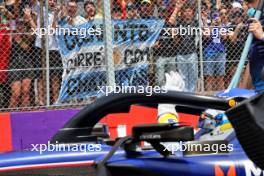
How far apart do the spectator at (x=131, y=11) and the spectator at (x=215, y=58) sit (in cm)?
112

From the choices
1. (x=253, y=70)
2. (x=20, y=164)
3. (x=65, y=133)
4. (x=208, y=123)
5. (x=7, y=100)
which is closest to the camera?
(x=20, y=164)

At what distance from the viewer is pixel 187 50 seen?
8.47 metres

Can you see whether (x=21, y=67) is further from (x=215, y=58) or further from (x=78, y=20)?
(x=215, y=58)

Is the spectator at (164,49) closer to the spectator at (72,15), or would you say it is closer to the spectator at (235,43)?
the spectator at (235,43)

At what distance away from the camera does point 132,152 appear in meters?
2.44

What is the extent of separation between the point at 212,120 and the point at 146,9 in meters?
5.60

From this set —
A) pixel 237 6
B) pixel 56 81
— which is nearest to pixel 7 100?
pixel 56 81

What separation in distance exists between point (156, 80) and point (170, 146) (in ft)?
18.3

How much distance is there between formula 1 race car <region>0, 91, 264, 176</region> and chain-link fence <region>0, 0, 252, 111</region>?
5.25 meters

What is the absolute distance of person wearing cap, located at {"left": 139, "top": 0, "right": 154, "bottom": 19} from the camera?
327 inches

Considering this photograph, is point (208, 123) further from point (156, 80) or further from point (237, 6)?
point (237, 6)

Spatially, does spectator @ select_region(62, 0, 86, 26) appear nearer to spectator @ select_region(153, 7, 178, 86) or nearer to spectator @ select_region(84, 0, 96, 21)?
spectator @ select_region(84, 0, 96, 21)

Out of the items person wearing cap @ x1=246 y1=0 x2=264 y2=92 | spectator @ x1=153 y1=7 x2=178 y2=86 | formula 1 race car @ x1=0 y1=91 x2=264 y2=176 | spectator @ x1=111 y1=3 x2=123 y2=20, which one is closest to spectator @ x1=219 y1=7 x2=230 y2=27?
spectator @ x1=153 y1=7 x2=178 y2=86

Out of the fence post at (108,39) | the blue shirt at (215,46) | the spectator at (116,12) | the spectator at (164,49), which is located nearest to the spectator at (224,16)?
the blue shirt at (215,46)
